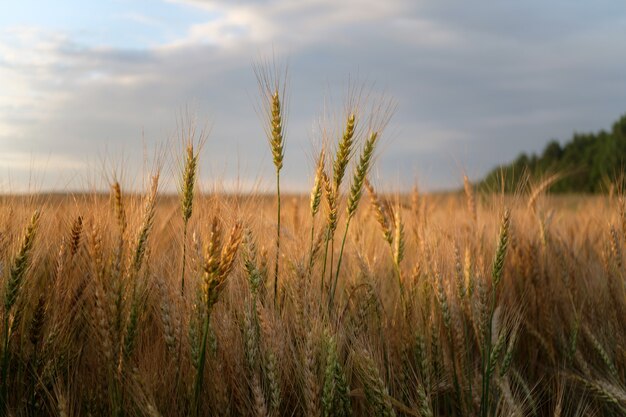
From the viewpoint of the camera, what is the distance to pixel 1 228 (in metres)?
2.42

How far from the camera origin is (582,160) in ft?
55.9

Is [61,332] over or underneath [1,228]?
underneath

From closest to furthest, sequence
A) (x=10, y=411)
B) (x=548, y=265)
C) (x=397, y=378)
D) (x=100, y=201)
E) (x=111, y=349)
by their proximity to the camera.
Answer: (x=111, y=349) < (x=10, y=411) < (x=397, y=378) < (x=100, y=201) < (x=548, y=265)

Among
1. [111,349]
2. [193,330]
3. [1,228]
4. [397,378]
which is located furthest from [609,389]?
[1,228]

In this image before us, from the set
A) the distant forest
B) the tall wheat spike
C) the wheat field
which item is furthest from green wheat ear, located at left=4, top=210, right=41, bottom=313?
the distant forest

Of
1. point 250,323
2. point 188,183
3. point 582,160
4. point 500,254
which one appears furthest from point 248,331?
point 582,160

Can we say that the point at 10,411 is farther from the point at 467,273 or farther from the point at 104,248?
the point at 467,273

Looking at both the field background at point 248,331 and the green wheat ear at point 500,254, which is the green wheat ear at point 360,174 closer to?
the field background at point 248,331

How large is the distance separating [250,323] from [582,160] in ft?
55.1

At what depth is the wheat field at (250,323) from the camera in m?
1.92

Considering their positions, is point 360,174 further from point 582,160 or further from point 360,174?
point 582,160

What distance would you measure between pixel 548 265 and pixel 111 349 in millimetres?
2527

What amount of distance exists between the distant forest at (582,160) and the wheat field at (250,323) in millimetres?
12587

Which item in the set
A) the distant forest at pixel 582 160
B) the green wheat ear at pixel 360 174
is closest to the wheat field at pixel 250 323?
the green wheat ear at pixel 360 174
